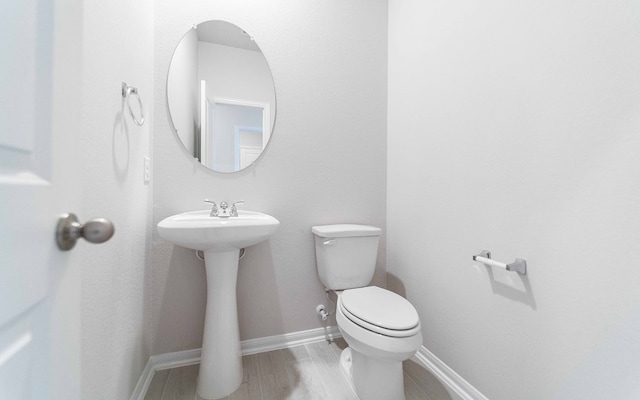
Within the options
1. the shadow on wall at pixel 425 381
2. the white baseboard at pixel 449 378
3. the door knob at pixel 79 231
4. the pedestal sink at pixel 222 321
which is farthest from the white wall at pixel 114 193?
the white baseboard at pixel 449 378

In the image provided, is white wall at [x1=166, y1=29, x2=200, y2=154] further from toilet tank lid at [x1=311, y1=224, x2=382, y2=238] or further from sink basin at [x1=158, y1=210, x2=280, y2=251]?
toilet tank lid at [x1=311, y1=224, x2=382, y2=238]

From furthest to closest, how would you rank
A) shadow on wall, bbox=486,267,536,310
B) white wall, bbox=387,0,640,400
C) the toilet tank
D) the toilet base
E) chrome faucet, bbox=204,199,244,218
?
the toilet tank, chrome faucet, bbox=204,199,244,218, the toilet base, shadow on wall, bbox=486,267,536,310, white wall, bbox=387,0,640,400

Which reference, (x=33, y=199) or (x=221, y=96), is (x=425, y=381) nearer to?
(x=33, y=199)

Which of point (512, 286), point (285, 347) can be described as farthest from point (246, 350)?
point (512, 286)

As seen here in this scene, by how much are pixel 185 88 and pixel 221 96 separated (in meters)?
0.19

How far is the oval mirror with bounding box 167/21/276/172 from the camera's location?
1.42m

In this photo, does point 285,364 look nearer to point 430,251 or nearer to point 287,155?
point 430,251

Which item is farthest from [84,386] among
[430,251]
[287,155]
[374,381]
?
[430,251]

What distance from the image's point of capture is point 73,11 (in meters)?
0.39

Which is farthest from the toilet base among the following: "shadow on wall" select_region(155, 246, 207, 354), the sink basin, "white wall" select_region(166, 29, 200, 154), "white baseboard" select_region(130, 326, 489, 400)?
"white wall" select_region(166, 29, 200, 154)

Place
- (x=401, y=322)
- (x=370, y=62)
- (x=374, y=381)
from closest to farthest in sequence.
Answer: (x=401, y=322) → (x=374, y=381) → (x=370, y=62)

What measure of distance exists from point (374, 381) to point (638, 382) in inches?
31.8

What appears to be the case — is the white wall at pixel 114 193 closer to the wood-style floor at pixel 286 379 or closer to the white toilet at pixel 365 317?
the wood-style floor at pixel 286 379

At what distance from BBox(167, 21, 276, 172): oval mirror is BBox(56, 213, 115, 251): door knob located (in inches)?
45.0
